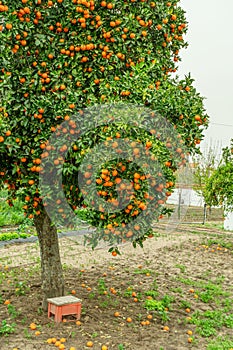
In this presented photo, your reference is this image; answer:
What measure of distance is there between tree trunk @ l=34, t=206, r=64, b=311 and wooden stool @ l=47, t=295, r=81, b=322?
41 centimetres

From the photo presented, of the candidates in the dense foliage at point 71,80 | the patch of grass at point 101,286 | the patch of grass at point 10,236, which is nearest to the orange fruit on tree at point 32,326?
the dense foliage at point 71,80

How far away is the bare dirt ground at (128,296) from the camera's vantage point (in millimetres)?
4625

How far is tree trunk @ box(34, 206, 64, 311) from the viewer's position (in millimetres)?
5293

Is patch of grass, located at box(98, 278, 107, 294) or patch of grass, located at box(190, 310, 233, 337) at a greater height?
patch of grass, located at box(98, 278, 107, 294)

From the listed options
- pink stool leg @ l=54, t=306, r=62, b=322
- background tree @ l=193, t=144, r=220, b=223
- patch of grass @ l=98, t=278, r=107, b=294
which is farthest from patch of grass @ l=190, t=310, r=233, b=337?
background tree @ l=193, t=144, r=220, b=223

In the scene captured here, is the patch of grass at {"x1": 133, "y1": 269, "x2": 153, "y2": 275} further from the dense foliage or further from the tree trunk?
the dense foliage

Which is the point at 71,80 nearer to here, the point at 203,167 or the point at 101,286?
the point at 101,286

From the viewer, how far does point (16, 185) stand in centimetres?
462

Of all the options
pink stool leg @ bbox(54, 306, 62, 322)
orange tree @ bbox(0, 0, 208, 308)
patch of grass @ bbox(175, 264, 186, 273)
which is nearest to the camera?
orange tree @ bbox(0, 0, 208, 308)

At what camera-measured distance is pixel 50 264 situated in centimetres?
539

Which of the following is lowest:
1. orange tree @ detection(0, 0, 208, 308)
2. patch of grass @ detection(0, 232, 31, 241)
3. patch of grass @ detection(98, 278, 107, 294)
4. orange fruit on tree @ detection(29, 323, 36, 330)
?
orange fruit on tree @ detection(29, 323, 36, 330)

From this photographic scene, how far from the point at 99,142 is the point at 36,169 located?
2.54 ft

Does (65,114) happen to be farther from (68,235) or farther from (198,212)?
(198,212)

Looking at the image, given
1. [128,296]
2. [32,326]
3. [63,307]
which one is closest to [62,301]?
[63,307]
